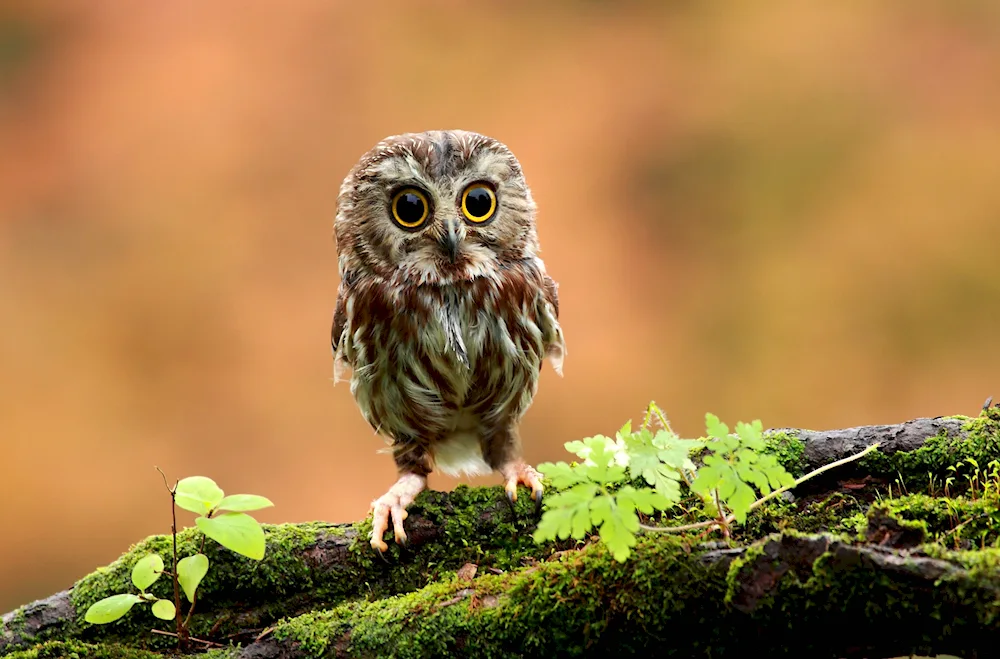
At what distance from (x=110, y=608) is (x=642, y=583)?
1145 millimetres

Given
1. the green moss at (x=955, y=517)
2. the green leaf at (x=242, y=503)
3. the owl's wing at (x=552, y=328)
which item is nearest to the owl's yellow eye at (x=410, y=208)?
the owl's wing at (x=552, y=328)

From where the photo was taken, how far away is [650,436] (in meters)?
1.56

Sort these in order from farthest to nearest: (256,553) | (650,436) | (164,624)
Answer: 1. (164,624)
2. (256,553)
3. (650,436)

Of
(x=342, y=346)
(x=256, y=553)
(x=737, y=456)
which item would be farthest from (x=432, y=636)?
(x=342, y=346)

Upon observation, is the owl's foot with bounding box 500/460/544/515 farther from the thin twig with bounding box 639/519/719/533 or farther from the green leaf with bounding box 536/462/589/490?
the green leaf with bounding box 536/462/589/490

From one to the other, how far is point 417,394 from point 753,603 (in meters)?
1.27

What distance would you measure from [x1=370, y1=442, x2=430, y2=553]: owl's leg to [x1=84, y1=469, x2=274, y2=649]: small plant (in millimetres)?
330

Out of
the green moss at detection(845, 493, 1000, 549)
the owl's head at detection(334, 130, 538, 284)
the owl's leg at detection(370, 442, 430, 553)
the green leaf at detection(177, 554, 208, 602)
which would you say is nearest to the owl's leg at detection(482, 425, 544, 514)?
the owl's leg at detection(370, 442, 430, 553)

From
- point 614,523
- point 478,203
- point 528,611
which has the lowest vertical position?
point 528,611

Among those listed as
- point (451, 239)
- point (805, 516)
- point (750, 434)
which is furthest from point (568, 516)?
point (451, 239)

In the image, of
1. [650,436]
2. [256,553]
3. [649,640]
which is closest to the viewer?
[649,640]

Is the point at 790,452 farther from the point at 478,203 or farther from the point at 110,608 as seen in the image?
the point at 110,608

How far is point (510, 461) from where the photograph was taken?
2469 mm

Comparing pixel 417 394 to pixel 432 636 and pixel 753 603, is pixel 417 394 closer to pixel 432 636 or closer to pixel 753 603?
pixel 432 636
